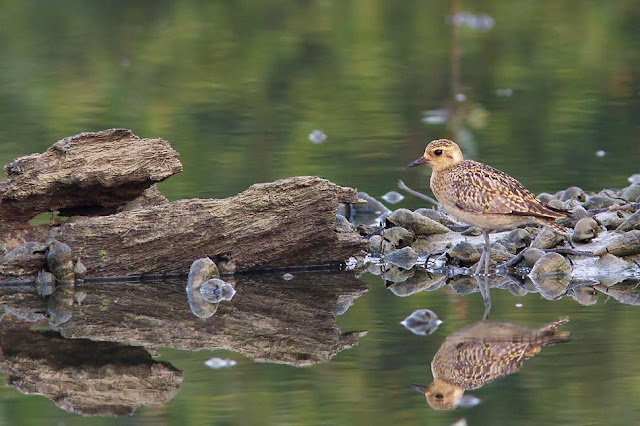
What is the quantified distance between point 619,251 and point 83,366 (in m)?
3.95

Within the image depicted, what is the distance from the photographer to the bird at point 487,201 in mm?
9641

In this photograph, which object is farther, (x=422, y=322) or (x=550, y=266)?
(x=550, y=266)

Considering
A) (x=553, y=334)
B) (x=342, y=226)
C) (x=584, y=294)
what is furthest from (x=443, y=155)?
(x=553, y=334)

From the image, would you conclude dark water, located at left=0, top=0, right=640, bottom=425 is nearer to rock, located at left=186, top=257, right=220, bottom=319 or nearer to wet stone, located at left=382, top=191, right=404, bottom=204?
rock, located at left=186, top=257, right=220, bottom=319

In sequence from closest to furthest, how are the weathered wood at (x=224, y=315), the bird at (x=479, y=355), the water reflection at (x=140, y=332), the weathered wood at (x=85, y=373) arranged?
the bird at (x=479, y=355), the weathered wood at (x=85, y=373), the water reflection at (x=140, y=332), the weathered wood at (x=224, y=315)

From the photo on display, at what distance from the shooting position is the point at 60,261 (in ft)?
32.1

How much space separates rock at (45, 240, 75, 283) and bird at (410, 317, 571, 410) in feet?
9.42

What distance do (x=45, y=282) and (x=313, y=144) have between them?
607 cm

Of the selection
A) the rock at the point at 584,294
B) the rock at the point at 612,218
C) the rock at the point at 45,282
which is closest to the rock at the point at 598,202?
the rock at the point at 612,218

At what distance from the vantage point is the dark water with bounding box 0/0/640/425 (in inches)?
285

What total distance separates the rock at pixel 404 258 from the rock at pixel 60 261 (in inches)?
91.4

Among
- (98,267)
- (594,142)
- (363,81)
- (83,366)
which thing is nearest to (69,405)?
(83,366)

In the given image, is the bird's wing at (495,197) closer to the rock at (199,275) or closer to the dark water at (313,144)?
the dark water at (313,144)

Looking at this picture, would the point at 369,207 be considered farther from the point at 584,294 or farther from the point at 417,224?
the point at 584,294
